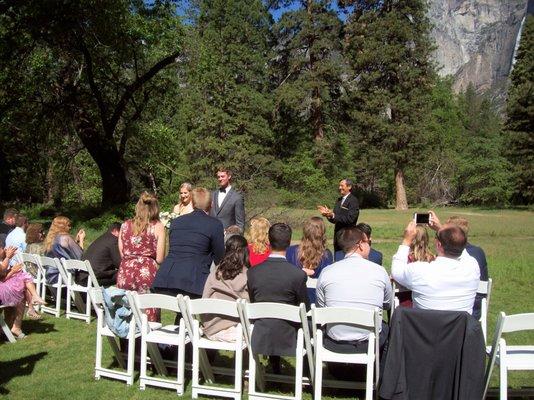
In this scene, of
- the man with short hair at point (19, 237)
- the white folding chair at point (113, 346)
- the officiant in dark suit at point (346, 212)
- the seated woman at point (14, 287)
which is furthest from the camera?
the man with short hair at point (19, 237)

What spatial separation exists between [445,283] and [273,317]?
1.28 metres

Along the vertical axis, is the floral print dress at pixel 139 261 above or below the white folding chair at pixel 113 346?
above

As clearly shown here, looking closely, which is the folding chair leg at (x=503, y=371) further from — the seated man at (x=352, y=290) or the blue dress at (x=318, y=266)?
the blue dress at (x=318, y=266)

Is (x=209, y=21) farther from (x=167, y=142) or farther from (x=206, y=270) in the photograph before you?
(x=206, y=270)

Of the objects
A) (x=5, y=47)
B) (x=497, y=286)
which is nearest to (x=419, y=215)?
(x=497, y=286)

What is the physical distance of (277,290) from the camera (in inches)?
179

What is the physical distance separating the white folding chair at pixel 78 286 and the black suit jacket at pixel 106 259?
15 cm

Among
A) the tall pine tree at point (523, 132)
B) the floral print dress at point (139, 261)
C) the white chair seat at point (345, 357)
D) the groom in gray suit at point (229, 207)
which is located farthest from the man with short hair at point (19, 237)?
the tall pine tree at point (523, 132)

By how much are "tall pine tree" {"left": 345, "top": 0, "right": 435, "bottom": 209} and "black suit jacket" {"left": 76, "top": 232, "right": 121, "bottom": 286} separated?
33.3 metres

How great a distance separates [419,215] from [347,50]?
122 feet

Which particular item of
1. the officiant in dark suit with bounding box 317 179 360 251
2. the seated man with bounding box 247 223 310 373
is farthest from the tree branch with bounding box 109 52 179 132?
the seated man with bounding box 247 223 310 373

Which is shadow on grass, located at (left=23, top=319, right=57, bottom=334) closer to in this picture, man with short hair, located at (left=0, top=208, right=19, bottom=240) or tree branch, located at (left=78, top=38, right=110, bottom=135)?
man with short hair, located at (left=0, top=208, right=19, bottom=240)

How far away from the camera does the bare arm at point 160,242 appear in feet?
17.7

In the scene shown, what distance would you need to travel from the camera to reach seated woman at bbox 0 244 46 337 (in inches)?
224
